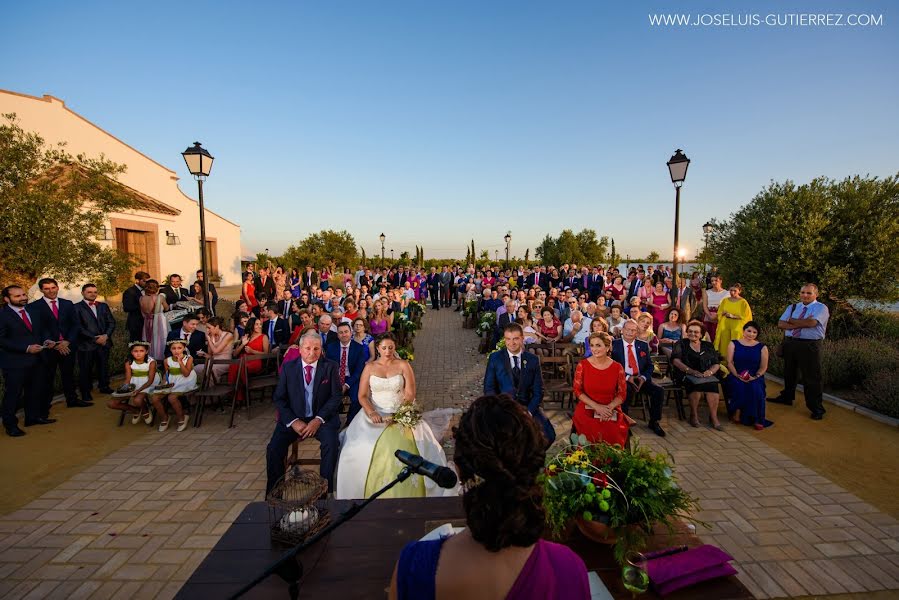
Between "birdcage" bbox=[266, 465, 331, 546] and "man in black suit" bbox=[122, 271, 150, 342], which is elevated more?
"man in black suit" bbox=[122, 271, 150, 342]

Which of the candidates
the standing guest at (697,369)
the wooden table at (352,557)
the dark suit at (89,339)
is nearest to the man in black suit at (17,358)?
the dark suit at (89,339)

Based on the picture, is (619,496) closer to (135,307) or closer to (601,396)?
(601,396)

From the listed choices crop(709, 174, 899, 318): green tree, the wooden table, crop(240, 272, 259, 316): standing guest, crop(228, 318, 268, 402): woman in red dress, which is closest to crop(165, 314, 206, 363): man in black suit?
crop(228, 318, 268, 402): woman in red dress

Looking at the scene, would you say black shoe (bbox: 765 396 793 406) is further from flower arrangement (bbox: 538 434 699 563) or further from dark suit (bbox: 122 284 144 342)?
dark suit (bbox: 122 284 144 342)

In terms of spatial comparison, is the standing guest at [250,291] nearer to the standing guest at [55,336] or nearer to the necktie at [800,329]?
the standing guest at [55,336]

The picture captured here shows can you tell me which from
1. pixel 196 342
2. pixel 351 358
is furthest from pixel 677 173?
pixel 196 342

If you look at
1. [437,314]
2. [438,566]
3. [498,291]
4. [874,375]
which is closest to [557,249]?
[437,314]

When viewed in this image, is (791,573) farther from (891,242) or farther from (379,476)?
(891,242)

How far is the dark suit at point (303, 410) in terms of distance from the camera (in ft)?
15.8

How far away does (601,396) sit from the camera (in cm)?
535

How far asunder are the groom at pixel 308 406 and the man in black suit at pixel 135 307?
605cm

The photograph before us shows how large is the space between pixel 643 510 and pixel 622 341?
5030 millimetres

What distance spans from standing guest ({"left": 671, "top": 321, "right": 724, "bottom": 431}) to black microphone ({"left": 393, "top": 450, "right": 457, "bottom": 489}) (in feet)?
21.6

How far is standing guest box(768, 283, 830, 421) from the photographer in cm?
700
